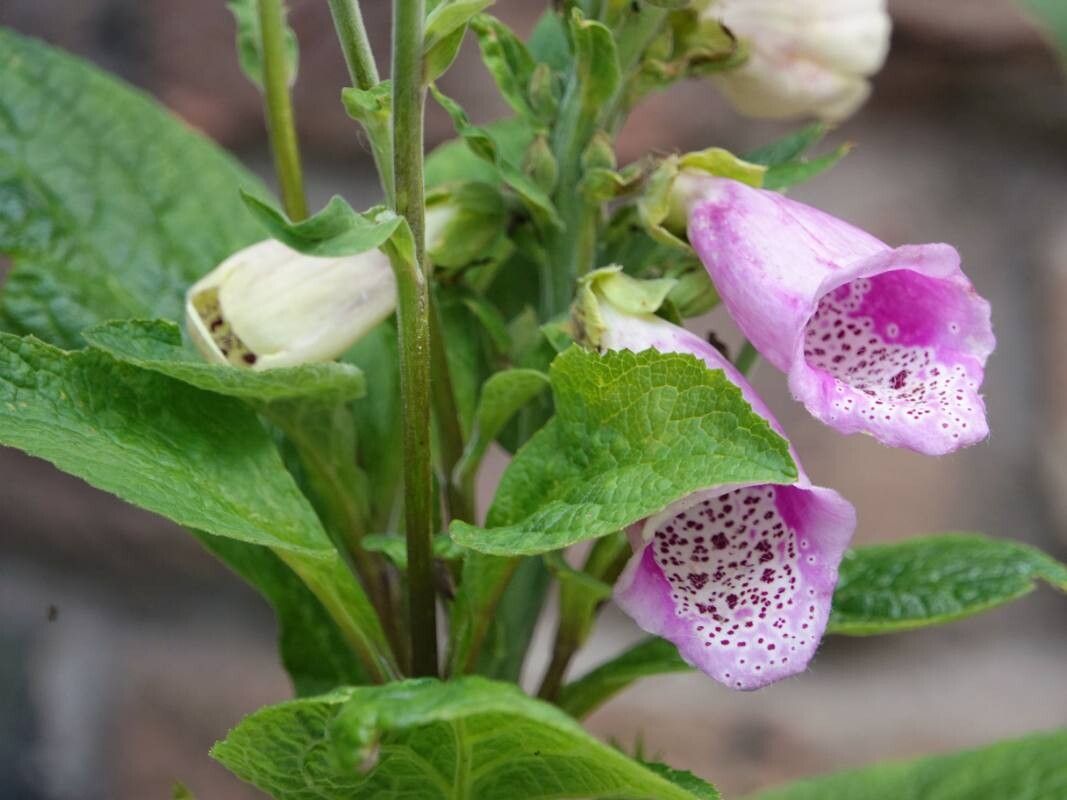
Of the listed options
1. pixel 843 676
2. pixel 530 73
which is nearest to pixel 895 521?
pixel 843 676

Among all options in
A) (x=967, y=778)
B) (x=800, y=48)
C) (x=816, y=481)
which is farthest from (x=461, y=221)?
(x=816, y=481)

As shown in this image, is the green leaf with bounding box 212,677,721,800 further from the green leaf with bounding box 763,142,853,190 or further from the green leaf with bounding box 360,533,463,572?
the green leaf with bounding box 763,142,853,190

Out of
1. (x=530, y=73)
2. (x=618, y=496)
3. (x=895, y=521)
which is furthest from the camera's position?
(x=895, y=521)

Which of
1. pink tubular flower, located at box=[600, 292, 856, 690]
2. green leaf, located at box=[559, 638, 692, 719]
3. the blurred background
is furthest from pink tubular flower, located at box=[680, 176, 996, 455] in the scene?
the blurred background

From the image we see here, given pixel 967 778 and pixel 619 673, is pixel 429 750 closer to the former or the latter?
pixel 619 673

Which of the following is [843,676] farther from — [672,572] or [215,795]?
[672,572]
